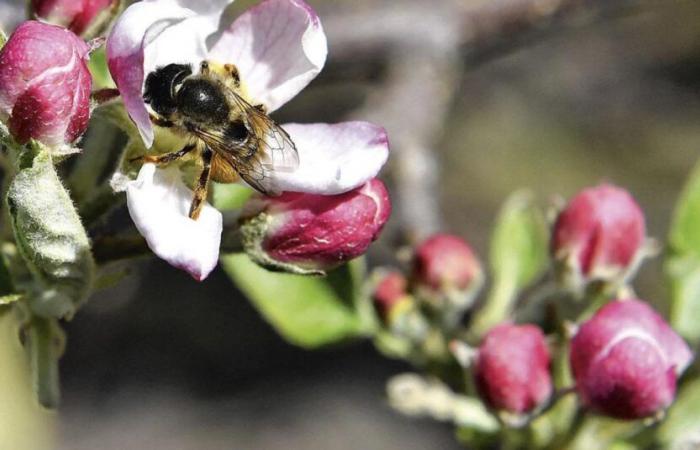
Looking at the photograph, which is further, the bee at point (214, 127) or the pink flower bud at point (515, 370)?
the pink flower bud at point (515, 370)

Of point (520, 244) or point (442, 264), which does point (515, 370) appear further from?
point (520, 244)

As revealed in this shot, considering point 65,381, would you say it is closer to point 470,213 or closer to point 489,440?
point 470,213

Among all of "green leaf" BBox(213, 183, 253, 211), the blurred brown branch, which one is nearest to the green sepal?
"green leaf" BBox(213, 183, 253, 211)

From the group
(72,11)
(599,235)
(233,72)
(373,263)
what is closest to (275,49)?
(233,72)

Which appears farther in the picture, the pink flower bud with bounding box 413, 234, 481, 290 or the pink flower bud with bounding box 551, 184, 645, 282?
the pink flower bud with bounding box 413, 234, 481, 290

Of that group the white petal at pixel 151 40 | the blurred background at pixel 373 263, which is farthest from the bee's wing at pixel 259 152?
the blurred background at pixel 373 263

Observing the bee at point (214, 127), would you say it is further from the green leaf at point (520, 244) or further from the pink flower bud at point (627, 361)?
the green leaf at point (520, 244)

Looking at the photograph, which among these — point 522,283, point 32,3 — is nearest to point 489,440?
point 522,283

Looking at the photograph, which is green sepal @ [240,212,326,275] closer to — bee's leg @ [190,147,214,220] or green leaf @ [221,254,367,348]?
bee's leg @ [190,147,214,220]
